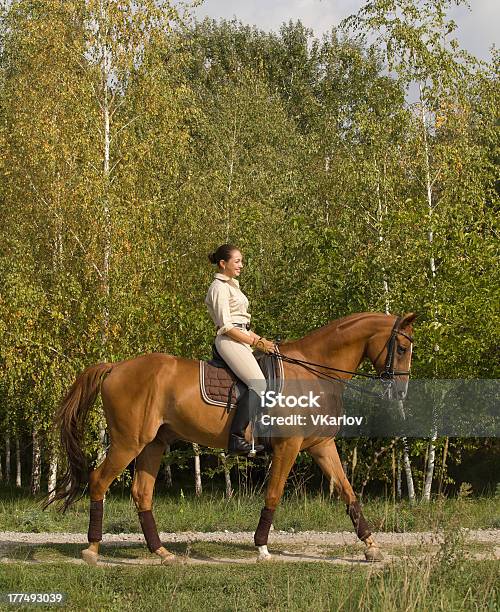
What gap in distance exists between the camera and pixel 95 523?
9.00m

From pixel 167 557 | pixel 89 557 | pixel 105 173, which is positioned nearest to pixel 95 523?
pixel 89 557

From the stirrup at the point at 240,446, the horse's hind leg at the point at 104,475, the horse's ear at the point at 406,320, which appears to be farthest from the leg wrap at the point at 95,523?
the horse's ear at the point at 406,320

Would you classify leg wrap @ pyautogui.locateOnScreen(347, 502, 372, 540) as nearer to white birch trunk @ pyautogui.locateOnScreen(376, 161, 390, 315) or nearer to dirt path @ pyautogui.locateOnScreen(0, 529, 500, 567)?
dirt path @ pyautogui.locateOnScreen(0, 529, 500, 567)

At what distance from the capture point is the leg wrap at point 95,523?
29.4 ft

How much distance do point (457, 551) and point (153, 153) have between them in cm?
1343

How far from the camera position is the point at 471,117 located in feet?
64.6

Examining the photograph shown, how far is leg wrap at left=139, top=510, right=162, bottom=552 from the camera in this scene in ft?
29.3

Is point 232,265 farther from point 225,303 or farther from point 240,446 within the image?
point 240,446

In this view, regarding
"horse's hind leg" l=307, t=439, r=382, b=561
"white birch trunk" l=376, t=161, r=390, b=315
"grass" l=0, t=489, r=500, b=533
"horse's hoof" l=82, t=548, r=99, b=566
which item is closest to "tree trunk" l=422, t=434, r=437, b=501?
"white birch trunk" l=376, t=161, r=390, b=315

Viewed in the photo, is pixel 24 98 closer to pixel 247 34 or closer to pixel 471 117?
pixel 471 117

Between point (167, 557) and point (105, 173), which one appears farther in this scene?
point (105, 173)

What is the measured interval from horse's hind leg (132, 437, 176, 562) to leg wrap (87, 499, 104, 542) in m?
0.37

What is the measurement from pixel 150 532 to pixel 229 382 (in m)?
1.64

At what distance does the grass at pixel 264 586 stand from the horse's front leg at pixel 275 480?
1.49 ft
